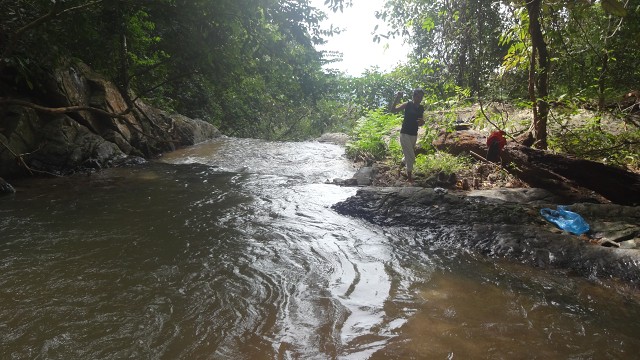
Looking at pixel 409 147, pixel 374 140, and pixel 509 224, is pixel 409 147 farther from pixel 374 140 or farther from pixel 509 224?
pixel 374 140

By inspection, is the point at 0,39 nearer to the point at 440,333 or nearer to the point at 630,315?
the point at 440,333

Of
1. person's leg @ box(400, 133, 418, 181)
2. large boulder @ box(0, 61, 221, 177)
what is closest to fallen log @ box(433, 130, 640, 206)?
person's leg @ box(400, 133, 418, 181)

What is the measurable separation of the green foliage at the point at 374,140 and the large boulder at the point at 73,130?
5451 mm

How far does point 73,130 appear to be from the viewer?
8992 mm

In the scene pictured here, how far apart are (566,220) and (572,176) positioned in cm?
147

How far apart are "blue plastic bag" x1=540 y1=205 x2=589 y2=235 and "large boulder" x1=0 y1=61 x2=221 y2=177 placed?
6940mm

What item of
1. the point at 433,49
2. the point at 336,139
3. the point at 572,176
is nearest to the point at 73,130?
the point at 572,176

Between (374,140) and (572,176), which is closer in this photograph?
(572,176)

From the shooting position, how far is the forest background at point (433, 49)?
6441 millimetres

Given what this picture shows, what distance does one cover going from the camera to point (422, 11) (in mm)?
8828

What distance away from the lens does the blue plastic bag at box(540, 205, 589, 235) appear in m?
4.77

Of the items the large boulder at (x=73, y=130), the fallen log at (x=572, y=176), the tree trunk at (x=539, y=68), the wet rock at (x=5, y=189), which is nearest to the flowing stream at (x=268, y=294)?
the wet rock at (x=5, y=189)

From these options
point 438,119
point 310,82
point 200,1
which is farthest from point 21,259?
point 310,82

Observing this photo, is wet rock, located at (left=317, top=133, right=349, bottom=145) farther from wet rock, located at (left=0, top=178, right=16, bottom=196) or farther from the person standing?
wet rock, located at (left=0, top=178, right=16, bottom=196)
